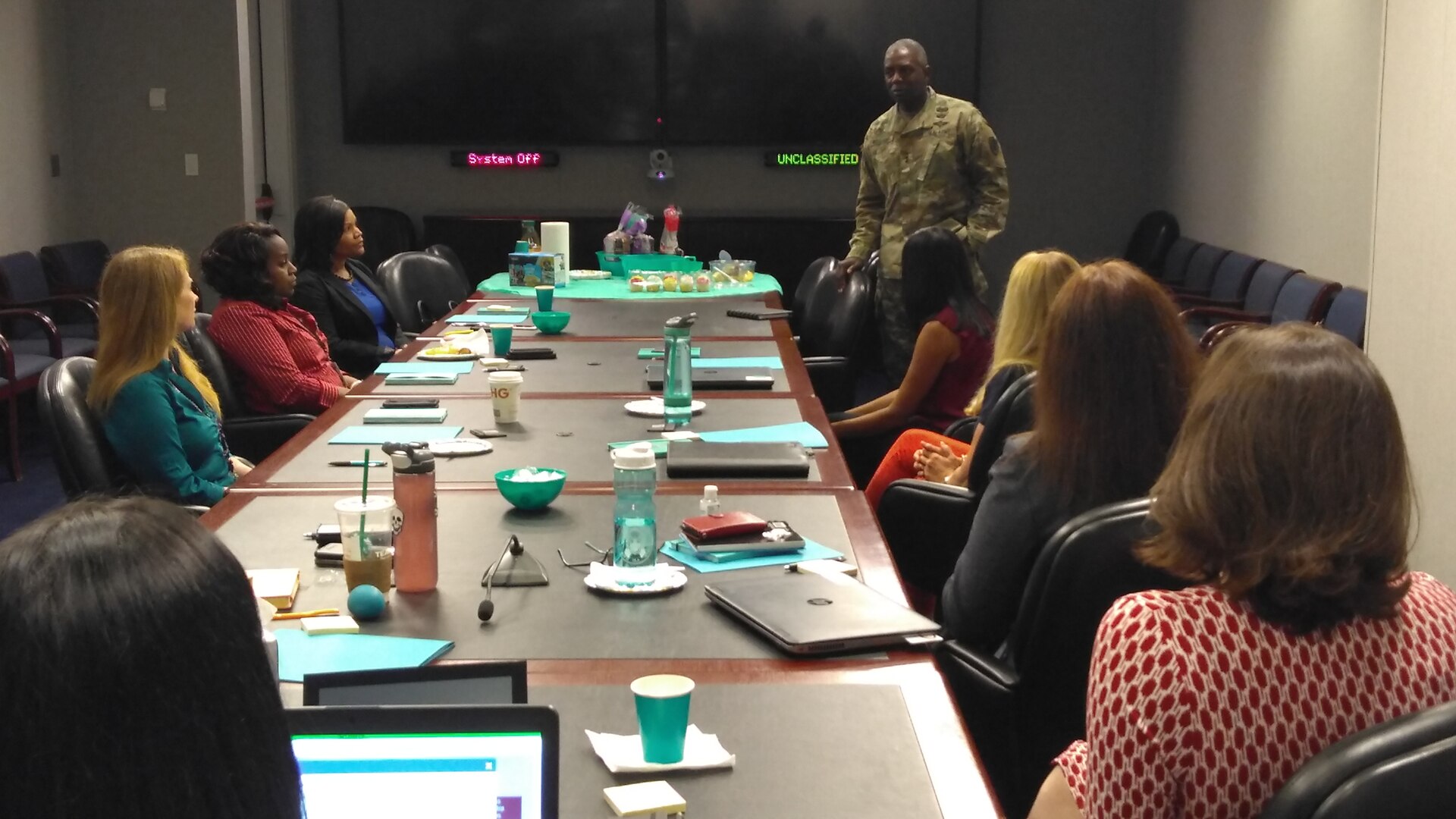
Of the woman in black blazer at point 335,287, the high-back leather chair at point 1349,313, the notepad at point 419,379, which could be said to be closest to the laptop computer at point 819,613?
the notepad at point 419,379

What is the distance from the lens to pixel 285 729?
2.68 ft

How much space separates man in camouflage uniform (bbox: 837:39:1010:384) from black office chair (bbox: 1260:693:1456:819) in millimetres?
4622

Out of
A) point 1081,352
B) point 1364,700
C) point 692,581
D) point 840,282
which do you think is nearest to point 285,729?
point 1364,700

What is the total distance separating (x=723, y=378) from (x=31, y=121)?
17.5ft

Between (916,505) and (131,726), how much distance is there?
8.60 feet

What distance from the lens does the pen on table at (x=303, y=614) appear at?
192 centimetres

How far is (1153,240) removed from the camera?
8.27 meters

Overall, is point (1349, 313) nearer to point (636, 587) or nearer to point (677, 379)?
point (677, 379)

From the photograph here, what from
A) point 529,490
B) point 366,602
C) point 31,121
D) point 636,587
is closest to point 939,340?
point 529,490

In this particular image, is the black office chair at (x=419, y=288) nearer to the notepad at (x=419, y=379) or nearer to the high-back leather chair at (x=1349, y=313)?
the notepad at (x=419, y=379)

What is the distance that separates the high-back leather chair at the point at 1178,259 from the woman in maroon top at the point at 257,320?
4953 millimetres

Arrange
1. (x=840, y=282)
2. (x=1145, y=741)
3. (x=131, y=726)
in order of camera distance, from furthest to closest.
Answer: (x=840, y=282) → (x=1145, y=741) → (x=131, y=726)

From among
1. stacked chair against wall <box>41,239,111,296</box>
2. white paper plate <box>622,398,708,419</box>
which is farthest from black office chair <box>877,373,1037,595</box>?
stacked chair against wall <box>41,239,111,296</box>

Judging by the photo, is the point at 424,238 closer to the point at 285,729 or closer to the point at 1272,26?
the point at 1272,26
